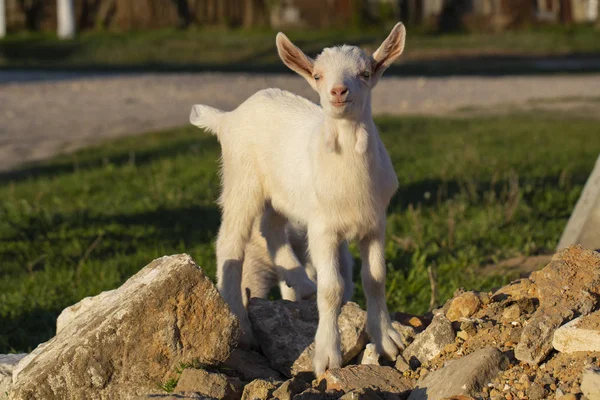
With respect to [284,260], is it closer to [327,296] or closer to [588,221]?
[327,296]

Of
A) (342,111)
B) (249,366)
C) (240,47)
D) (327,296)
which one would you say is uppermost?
(342,111)

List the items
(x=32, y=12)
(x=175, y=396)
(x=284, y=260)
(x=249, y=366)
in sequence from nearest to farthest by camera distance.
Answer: (x=175, y=396), (x=249, y=366), (x=284, y=260), (x=32, y=12)

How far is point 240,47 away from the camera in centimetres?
2375

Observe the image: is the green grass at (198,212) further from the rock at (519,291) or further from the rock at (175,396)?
the rock at (175,396)

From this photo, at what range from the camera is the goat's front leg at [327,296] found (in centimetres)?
438

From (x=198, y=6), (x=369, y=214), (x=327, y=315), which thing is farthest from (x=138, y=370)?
(x=198, y=6)

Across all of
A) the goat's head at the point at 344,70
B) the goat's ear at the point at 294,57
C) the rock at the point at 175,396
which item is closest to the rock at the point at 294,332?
the rock at the point at 175,396

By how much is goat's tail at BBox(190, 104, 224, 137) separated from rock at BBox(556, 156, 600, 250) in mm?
2325

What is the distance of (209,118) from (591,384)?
2.60 meters

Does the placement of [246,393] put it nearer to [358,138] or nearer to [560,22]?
[358,138]

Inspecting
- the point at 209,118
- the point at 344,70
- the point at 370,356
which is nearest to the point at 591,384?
the point at 370,356

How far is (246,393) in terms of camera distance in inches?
156

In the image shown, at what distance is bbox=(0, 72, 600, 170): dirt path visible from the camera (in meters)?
13.4

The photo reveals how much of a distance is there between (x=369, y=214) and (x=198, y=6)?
22.7m
